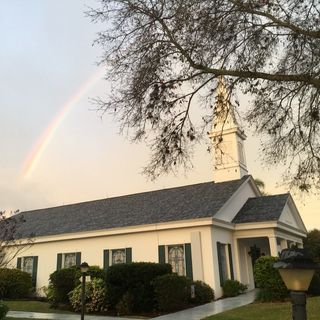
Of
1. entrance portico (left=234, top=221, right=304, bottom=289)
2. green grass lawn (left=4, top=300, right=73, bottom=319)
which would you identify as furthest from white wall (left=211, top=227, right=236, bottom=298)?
green grass lawn (left=4, top=300, right=73, bottom=319)

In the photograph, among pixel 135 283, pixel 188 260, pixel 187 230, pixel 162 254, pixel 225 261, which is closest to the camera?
pixel 135 283

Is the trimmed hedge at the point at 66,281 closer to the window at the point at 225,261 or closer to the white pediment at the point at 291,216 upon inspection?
the window at the point at 225,261

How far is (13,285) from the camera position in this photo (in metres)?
22.7

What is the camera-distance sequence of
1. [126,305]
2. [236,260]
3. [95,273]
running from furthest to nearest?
[236,260]
[95,273]
[126,305]

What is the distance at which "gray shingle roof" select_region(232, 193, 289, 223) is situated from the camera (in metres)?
21.1

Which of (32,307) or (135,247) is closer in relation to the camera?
(32,307)

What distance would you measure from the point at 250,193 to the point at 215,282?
7.78 meters

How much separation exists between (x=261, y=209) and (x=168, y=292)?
860cm

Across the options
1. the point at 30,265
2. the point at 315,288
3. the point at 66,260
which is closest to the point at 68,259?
the point at 66,260

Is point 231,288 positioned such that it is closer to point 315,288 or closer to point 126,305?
point 315,288

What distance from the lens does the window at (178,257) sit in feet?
63.2

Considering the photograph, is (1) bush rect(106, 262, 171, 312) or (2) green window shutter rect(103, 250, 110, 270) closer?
(1) bush rect(106, 262, 171, 312)

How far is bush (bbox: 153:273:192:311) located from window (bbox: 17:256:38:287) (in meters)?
11.4

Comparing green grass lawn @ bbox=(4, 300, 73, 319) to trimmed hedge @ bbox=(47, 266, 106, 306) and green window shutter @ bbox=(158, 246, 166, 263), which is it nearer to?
trimmed hedge @ bbox=(47, 266, 106, 306)
